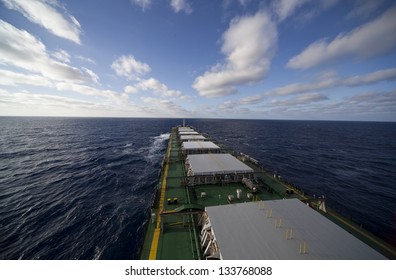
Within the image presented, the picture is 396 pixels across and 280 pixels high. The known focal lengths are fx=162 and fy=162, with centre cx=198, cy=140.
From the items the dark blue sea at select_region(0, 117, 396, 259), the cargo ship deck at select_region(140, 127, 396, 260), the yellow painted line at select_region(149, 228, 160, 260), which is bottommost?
the dark blue sea at select_region(0, 117, 396, 259)

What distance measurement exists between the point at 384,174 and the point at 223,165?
2307 inches

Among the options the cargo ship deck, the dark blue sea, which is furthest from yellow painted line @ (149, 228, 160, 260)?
the dark blue sea

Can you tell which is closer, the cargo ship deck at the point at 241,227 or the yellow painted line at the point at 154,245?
the cargo ship deck at the point at 241,227

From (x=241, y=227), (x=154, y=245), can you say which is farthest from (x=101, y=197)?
A: (x=241, y=227)

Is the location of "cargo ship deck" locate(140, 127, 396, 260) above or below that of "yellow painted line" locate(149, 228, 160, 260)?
above

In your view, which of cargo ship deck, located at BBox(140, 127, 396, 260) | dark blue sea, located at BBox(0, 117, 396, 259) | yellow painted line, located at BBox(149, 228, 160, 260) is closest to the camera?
cargo ship deck, located at BBox(140, 127, 396, 260)

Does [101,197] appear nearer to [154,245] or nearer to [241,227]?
[154,245]

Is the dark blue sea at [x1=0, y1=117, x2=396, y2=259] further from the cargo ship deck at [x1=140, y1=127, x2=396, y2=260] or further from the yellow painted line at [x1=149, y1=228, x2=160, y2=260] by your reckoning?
the cargo ship deck at [x1=140, y1=127, x2=396, y2=260]

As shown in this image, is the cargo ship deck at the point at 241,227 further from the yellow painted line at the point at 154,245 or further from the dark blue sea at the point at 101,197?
the dark blue sea at the point at 101,197

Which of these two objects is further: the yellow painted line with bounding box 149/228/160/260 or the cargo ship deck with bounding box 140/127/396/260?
the yellow painted line with bounding box 149/228/160/260

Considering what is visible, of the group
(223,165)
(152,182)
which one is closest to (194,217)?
(223,165)

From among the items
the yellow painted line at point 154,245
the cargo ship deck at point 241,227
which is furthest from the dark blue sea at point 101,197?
the cargo ship deck at point 241,227

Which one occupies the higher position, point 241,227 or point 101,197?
point 241,227
